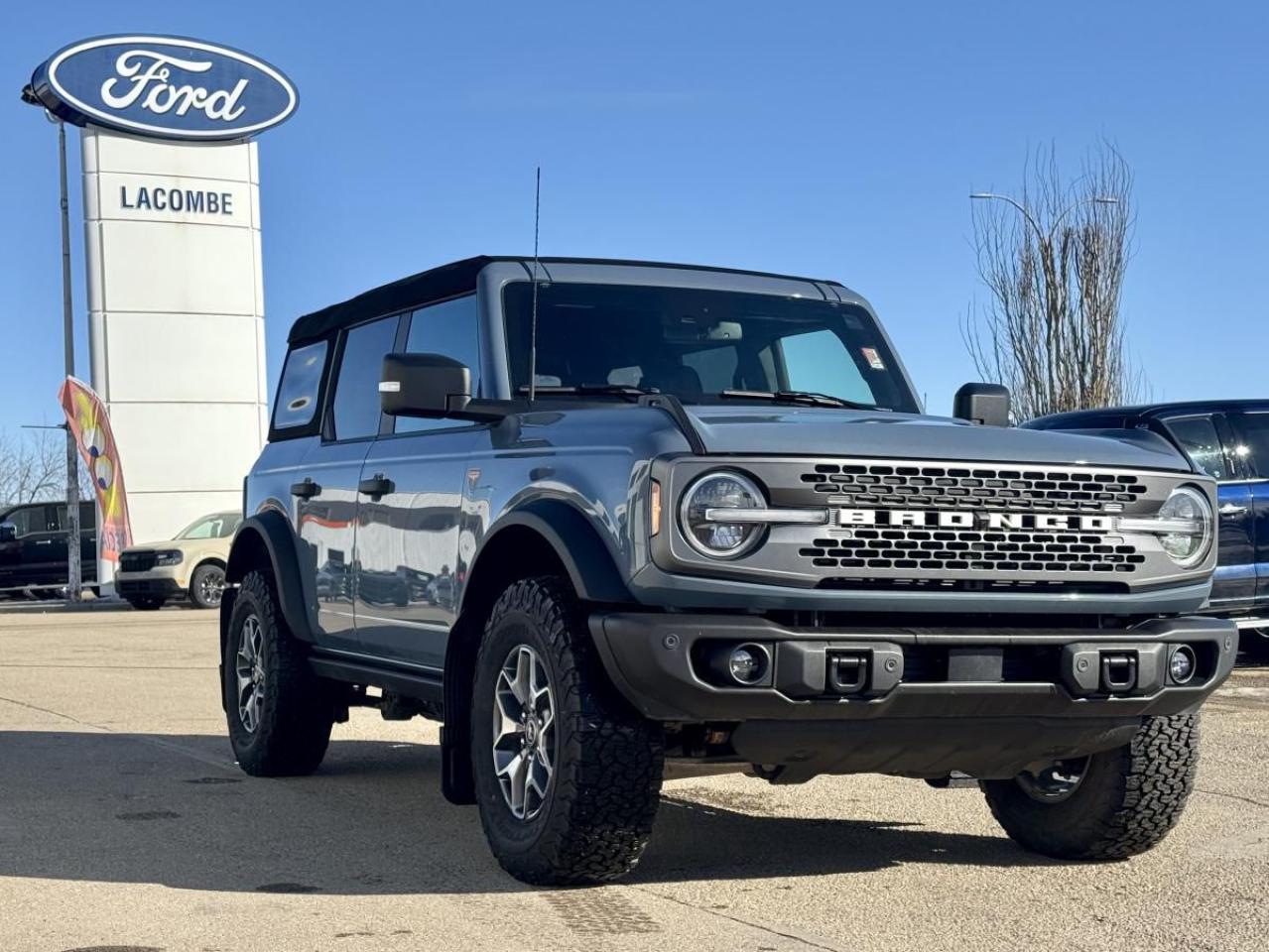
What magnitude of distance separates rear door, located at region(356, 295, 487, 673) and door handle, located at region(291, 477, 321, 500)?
0.61m

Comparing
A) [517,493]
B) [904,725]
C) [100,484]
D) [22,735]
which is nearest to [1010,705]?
[904,725]

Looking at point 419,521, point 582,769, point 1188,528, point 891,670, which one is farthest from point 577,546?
point 1188,528

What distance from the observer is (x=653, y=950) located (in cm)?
490

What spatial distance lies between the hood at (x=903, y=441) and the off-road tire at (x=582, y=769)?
0.74 m

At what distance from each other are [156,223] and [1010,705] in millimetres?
32948

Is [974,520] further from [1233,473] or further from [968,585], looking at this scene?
[1233,473]

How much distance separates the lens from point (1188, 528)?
18.9 feet

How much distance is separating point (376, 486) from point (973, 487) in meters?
2.70

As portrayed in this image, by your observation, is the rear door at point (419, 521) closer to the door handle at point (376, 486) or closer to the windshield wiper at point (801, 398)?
the door handle at point (376, 486)

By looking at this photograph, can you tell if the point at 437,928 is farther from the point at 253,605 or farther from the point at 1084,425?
the point at 1084,425

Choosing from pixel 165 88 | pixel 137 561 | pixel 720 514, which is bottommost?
pixel 137 561

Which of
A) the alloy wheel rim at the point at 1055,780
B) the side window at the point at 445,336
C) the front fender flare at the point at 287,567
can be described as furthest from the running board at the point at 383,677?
the alloy wheel rim at the point at 1055,780

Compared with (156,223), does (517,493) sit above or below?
below

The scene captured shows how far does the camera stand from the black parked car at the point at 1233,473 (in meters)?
12.4
